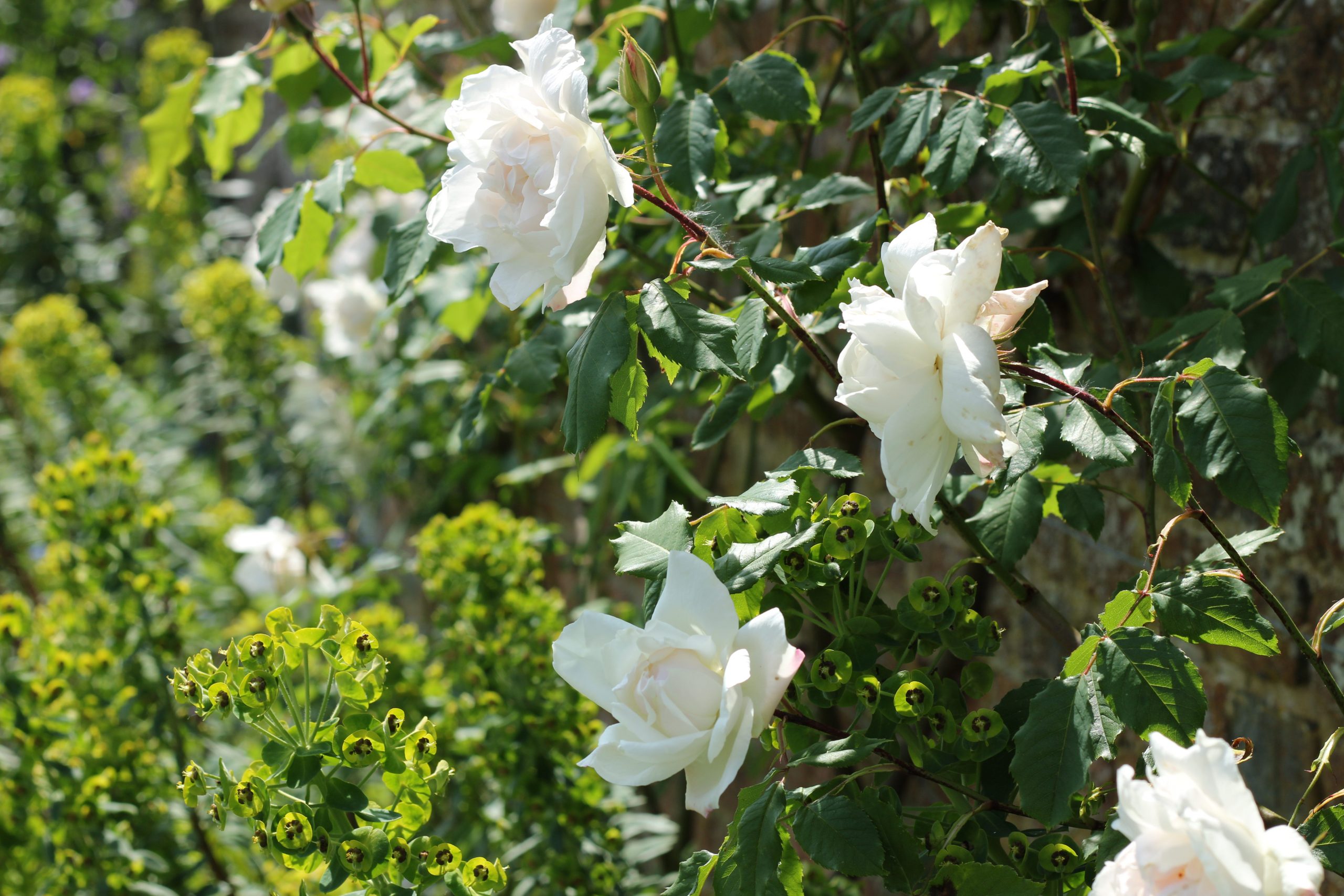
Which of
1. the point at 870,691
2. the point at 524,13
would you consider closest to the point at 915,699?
the point at 870,691

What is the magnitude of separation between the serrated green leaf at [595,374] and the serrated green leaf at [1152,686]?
29 cm

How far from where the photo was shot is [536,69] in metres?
0.52

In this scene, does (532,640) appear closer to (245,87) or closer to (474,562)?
(474,562)

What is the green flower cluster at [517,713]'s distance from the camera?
104cm

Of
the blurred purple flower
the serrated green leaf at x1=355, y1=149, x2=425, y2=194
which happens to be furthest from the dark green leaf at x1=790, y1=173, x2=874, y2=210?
the blurred purple flower

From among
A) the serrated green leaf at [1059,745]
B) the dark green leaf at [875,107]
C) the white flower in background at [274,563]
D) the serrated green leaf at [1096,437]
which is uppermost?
the dark green leaf at [875,107]

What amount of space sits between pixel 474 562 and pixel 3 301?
2348 mm

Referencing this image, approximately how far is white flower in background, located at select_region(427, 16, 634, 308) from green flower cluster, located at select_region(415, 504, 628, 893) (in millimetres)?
606

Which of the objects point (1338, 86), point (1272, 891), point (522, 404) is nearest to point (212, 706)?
point (1272, 891)

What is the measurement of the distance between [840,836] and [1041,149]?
434 mm

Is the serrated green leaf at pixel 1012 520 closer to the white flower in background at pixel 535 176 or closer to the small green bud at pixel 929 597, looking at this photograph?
the small green bud at pixel 929 597

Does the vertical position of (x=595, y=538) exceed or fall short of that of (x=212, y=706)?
it falls short

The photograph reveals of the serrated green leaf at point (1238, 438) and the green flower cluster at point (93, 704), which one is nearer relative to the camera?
the serrated green leaf at point (1238, 438)

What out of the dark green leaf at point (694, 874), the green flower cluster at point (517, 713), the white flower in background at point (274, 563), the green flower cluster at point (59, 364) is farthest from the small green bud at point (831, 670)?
the green flower cluster at point (59, 364)
